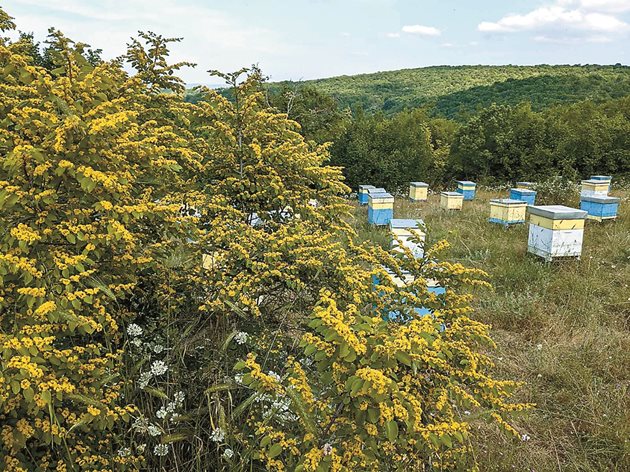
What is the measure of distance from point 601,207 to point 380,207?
3.86 meters

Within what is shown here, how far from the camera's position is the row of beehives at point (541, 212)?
6.19 metres

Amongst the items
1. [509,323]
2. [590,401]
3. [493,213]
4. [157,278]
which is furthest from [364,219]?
[157,278]

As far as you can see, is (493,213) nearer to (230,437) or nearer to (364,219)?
(364,219)

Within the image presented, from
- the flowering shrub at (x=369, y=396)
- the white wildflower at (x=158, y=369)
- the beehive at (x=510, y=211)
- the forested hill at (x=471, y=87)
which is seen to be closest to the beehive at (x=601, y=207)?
the beehive at (x=510, y=211)

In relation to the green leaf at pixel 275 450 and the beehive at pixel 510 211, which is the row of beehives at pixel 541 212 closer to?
the beehive at pixel 510 211

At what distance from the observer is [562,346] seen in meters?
4.09

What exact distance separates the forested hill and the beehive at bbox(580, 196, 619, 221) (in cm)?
1061

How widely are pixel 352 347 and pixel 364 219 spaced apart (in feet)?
28.9

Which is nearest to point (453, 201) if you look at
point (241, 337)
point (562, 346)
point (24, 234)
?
point (562, 346)

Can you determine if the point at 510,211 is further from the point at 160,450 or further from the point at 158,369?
the point at 160,450

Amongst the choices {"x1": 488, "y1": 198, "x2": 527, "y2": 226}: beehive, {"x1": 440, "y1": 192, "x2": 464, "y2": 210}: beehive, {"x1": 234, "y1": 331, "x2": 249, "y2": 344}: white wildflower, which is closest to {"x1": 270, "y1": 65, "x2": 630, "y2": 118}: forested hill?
{"x1": 440, "y1": 192, "x2": 464, "y2": 210}: beehive

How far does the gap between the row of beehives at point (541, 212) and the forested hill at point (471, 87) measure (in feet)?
26.5

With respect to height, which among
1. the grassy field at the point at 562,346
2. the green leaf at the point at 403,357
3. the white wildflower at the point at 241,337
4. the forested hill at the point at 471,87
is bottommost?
the grassy field at the point at 562,346

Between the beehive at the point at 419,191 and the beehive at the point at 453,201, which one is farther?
the beehive at the point at 419,191
